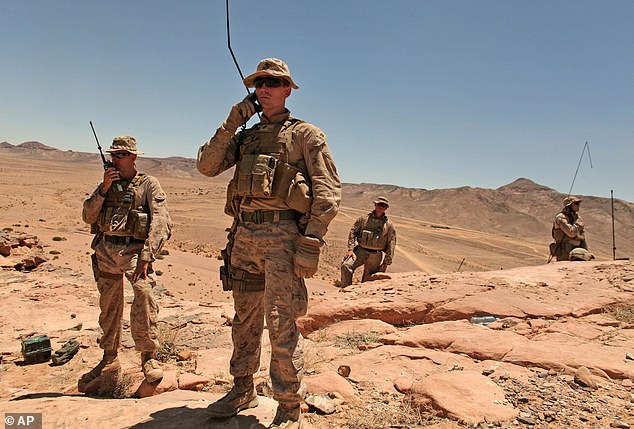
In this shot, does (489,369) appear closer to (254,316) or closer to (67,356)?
(254,316)

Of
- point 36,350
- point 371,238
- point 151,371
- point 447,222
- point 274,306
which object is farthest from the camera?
point 447,222

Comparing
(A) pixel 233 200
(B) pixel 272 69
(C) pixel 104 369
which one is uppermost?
(B) pixel 272 69

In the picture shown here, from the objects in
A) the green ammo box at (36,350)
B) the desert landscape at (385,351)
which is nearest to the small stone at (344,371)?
the desert landscape at (385,351)

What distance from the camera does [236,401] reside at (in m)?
3.21

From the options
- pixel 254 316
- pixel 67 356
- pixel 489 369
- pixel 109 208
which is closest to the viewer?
pixel 254 316

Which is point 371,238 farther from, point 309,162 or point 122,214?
point 309,162

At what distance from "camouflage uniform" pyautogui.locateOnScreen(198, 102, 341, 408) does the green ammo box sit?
12.3 ft

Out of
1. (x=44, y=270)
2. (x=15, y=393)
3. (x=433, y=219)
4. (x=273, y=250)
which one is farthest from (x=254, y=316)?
(x=433, y=219)

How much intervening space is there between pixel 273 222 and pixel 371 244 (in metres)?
6.39

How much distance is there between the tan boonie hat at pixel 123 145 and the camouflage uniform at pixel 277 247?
57.1 inches

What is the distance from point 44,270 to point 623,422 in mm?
11450

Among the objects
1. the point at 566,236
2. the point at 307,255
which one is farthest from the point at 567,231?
the point at 307,255

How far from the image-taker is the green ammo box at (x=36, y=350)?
561cm

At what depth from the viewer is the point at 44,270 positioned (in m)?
10.5
